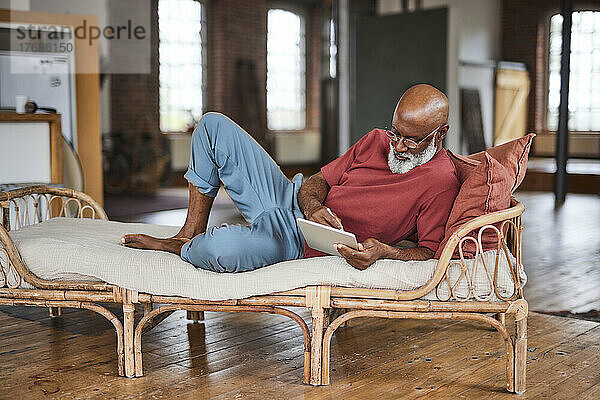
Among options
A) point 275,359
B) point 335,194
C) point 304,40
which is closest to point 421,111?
point 335,194

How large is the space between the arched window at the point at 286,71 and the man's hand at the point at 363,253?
9.12 metres

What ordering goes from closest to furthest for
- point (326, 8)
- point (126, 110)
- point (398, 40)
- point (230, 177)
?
point (230, 177) → point (126, 110) → point (398, 40) → point (326, 8)

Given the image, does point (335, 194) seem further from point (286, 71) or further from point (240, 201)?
point (286, 71)

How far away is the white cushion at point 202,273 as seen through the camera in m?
2.44

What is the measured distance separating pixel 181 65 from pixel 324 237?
27.4ft

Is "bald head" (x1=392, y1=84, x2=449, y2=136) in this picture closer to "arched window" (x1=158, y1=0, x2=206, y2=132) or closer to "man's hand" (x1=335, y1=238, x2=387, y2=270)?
"man's hand" (x1=335, y1=238, x2=387, y2=270)

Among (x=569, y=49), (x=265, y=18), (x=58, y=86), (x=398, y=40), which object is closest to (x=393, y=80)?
(x=398, y=40)

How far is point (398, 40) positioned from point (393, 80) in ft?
1.59

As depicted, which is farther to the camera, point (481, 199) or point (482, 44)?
point (482, 44)

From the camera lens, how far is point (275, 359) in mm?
2801

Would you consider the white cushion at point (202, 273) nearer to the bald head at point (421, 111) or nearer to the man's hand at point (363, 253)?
the man's hand at point (363, 253)

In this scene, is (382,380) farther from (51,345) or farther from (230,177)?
(51,345)

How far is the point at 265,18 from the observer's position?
11.0m

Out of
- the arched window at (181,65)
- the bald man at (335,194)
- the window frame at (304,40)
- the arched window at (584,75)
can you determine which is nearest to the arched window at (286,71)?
the window frame at (304,40)
